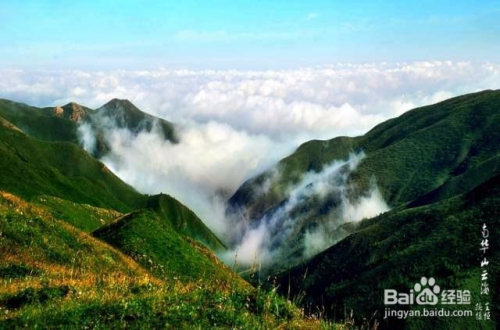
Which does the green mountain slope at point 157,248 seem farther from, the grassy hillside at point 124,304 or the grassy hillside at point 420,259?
the grassy hillside at point 420,259

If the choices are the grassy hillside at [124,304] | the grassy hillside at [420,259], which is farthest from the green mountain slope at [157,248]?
the grassy hillside at [420,259]

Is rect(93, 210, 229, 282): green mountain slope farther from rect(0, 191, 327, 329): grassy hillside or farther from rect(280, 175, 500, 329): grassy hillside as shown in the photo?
rect(280, 175, 500, 329): grassy hillside

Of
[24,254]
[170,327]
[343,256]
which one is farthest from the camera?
[343,256]

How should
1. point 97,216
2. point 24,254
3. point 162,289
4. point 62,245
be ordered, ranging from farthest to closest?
point 97,216
point 62,245
point 24,254
point 162,289

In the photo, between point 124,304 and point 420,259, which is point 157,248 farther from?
point 420,259

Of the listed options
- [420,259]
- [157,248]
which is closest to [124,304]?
[157,248]

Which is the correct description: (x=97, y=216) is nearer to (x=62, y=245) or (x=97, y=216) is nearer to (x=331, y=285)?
(x=62, y=245)

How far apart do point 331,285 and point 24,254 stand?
150 meters

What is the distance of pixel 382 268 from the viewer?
13750 cm

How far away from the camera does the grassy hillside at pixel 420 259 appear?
4158 inches

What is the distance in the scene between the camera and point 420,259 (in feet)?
426

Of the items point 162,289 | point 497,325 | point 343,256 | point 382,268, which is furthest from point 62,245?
point 343,256

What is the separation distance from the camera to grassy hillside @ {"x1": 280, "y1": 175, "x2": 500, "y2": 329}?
10562cm

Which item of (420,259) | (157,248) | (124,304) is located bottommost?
(124,304)
